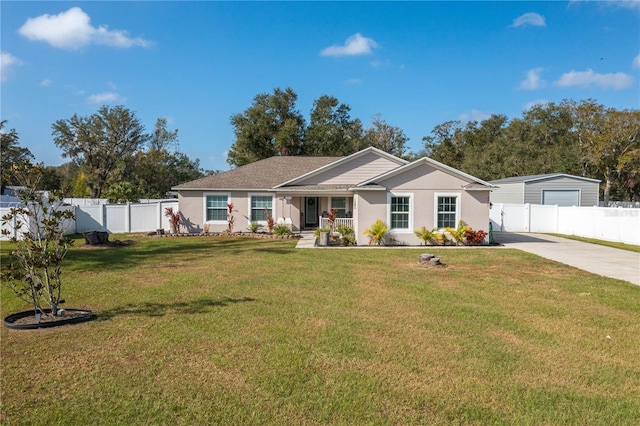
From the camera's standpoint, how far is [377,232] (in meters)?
17.0

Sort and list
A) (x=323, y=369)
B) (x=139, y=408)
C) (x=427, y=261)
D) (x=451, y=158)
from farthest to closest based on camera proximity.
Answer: (x=451, y=158) < (x=427, y=261) < (x=323, y=369) < (x=139, y=408)

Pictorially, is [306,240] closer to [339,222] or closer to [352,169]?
[339,222]

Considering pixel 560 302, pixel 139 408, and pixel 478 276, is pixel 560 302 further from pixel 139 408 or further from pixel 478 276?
pixel 139 408

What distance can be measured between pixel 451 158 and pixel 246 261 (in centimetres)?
4468

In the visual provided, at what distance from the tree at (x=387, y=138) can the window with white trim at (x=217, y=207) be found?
3231 centimetres

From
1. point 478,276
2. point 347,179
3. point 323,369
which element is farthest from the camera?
point 347,179

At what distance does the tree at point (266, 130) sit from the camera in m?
41.2

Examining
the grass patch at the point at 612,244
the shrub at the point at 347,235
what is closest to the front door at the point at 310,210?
the shrub at the point at 347,235

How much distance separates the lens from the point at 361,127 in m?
47.5

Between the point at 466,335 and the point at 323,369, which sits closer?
the point at 323,369

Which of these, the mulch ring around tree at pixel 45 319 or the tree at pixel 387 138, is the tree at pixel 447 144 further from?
the mulch ring around tree at pixel 45 319

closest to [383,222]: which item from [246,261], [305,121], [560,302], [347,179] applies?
[347,179]

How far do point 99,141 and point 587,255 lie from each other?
176 feet

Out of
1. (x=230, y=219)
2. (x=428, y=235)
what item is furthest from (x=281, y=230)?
(x=428, y=235)
